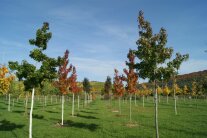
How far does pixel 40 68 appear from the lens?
20.5 metres

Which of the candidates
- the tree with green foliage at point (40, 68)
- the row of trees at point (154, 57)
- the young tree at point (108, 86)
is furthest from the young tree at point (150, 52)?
the young tree at point (108, 86)

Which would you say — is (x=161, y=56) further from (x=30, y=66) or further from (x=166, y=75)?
(x=30, y=66)

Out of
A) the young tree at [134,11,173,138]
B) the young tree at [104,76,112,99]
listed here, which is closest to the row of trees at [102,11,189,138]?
the young tree at [134,11,173,138]

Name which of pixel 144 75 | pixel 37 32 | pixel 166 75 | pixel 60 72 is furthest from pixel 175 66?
pixel 60 72

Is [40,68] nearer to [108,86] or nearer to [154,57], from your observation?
[154,57]

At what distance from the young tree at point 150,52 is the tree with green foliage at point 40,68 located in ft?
22.8

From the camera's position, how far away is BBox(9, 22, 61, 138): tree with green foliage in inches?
789

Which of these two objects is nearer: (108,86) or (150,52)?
(150,52)

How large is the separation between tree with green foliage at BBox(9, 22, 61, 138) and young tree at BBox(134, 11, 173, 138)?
6.95 m

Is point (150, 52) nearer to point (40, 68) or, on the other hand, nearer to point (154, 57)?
point (154, 57)

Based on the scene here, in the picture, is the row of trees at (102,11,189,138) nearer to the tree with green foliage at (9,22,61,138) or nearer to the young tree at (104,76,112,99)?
the tree with green foliage at (9,22,61,138)

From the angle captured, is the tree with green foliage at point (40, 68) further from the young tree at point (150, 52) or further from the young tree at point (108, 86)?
the young tree at point (108, 86)

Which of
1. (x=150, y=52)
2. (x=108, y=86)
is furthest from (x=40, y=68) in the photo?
(x=108, y=86)

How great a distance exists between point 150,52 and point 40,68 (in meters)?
8.78
